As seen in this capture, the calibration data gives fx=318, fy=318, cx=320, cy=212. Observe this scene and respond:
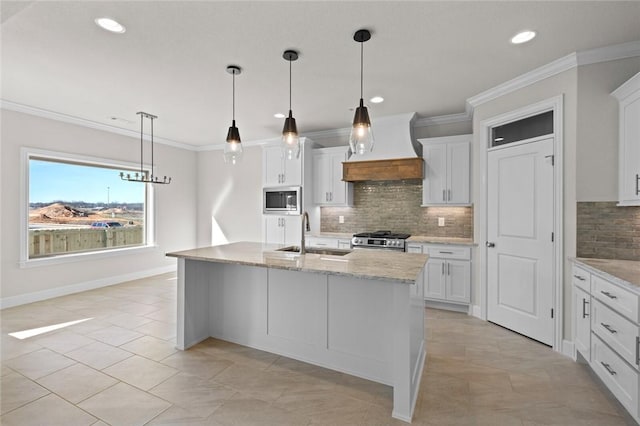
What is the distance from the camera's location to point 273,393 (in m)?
2.26

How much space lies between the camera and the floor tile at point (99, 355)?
2.68m

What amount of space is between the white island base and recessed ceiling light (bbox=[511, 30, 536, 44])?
6.55 feet

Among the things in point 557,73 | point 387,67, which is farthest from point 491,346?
point 387,67

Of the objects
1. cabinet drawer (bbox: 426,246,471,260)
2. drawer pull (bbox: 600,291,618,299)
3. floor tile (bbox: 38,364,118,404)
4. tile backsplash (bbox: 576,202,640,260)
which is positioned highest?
tile backsplash (bbox: 576,202,640,260)

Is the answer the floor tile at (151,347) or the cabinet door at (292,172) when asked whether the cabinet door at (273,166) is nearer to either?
the cabinet door at (292,172)

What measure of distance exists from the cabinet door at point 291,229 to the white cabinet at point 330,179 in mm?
486

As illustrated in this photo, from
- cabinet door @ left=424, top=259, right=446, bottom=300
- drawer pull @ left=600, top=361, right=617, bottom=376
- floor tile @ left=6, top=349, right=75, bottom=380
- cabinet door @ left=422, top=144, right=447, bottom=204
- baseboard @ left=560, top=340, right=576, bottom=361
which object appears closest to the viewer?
drawer pull @ left=600, top=361, right=617, bottom=376

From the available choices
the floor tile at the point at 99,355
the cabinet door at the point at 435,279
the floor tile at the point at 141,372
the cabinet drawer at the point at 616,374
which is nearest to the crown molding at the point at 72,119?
the floor tile at the point at 99,355

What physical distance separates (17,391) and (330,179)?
4.22m

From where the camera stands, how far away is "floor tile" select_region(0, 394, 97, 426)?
1.94 metres

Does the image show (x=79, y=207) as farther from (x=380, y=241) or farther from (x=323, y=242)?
(x=380, y=241)

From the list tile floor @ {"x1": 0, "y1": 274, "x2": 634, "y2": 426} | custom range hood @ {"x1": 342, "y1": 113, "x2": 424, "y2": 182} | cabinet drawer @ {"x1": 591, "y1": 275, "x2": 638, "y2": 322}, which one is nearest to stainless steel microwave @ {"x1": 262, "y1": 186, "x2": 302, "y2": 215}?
custom range hood @ {"x1": 342, "y1": 113, "x2": 424, "y2": 182}

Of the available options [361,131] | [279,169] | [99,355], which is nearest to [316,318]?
[361,131]

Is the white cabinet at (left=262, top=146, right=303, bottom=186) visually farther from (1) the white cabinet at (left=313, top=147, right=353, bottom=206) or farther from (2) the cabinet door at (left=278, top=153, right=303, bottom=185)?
(1) the white cabinet at (left=313, top=147, right=353, bottom=206)
